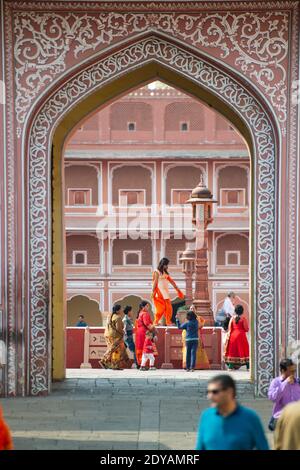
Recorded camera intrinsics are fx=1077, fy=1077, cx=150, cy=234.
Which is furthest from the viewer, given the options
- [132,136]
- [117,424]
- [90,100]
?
[132,136]

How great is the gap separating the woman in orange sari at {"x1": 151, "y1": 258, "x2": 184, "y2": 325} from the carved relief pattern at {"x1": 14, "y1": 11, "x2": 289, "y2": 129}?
5.05m

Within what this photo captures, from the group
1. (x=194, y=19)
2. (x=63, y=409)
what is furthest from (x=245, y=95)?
(x=63, y=409)


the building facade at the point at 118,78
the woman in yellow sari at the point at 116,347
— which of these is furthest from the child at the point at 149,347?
the building facade at the point at 118,78

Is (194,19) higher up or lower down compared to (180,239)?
higher up

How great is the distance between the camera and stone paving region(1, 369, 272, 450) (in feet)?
28.5

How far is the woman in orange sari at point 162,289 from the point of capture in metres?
15.6

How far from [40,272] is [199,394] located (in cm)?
210

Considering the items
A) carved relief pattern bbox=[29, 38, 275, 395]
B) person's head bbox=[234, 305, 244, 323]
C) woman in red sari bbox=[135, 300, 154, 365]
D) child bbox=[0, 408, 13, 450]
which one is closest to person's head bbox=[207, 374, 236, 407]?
child bbox=[0, 408, 13, 450]

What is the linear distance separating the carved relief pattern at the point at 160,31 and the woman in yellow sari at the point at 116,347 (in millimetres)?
3829

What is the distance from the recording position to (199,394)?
37.1 feet

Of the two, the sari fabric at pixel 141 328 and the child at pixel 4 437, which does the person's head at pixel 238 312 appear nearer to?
the sari fabric at pixel 141 328

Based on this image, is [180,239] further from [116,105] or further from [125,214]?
[116,105]

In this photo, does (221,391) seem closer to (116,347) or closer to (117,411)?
(117,411)

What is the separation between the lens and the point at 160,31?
36.3 ft
